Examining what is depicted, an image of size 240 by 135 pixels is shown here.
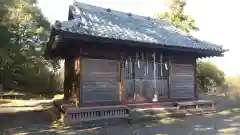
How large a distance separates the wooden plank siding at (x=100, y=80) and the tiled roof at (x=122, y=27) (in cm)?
129

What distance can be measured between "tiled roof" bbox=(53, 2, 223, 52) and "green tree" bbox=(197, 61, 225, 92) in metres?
13.9

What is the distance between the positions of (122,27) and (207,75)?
19.0 meters

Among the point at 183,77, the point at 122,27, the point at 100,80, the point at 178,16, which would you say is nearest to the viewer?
the point at 100,80

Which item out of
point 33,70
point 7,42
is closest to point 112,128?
point 7,42

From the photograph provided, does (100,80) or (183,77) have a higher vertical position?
(183,77)

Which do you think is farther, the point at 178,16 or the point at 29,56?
the point at 178,16

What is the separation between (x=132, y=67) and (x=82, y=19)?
3.06 metres

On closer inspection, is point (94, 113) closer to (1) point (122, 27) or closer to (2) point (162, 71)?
(1) point (122, 27)

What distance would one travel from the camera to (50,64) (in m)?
28.9

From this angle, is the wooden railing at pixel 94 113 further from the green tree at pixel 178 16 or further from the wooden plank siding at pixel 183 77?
the green tree at pixel 178 16

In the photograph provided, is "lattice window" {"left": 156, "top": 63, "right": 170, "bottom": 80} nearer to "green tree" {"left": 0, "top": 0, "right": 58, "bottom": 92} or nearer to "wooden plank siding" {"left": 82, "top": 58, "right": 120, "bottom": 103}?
"wooden plank siding" {"left": 82, "top": 58, "right": 120, "bottom": 103}

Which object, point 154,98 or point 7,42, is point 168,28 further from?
point 7,42

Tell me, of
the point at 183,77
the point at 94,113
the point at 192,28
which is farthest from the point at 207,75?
the point at 94,113

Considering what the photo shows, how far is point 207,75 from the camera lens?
90.3 feet
